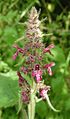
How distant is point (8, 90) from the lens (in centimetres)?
253

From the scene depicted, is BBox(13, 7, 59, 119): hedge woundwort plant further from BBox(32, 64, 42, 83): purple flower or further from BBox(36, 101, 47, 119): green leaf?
BBox(36, 101, 47, 119): green leaf

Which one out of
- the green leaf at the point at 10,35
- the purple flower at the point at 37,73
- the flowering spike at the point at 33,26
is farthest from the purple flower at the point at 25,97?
the green leaf at the point at 10,35

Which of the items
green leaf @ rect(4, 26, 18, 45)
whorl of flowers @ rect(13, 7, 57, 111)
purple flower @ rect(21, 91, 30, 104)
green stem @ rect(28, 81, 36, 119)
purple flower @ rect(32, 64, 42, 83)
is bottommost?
green stem @ rect(28, 81, 36, 119)

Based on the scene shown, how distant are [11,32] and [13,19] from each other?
14.1 inches

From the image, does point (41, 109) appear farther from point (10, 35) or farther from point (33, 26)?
point (33, 26)

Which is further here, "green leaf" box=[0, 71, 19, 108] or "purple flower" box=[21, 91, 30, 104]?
"green leaf" box=[0, 71, 19, 108]

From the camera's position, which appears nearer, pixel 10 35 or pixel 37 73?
pixel 37 73

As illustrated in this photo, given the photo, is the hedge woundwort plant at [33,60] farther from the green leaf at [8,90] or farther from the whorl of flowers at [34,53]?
the green leaf at [8,90]

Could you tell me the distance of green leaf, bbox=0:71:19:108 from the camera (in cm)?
244

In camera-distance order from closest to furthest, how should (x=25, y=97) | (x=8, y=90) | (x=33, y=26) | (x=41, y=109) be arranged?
(x=33, y=26)
(x=25, y=97)
(x=8, y=90)
(x=41, y=109)

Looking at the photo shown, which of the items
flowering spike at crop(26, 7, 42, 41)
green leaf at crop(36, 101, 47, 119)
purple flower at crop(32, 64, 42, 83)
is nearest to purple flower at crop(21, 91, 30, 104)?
purple flower at crop(32, 64, 42, 83)

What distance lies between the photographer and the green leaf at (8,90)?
244 cm

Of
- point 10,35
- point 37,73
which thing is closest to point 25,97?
point 37,73

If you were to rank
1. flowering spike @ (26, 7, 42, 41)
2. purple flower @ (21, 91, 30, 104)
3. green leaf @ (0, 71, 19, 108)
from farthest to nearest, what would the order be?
green leaf @ (0, 71, 19, 108) → purple flower @ (21, 91, 30, 104) → flowering spike @ (26, 7, 42, 41)
